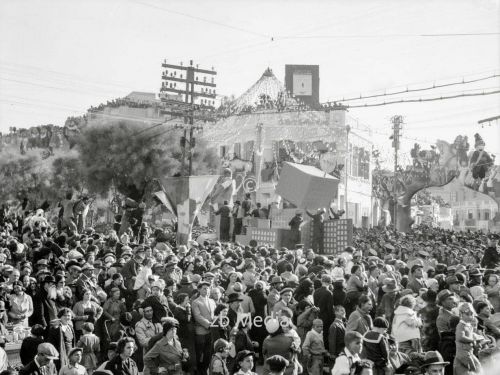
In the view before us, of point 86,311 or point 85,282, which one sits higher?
point 85,282

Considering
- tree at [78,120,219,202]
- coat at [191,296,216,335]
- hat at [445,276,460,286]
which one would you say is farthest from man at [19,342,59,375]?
tree at [78,120,219,202]

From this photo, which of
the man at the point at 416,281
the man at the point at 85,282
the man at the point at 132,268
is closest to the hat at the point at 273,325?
the man at the point at 85,282

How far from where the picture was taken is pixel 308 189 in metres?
21.1

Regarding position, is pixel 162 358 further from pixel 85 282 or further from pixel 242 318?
pixel 85 282

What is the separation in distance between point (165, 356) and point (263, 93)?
48.7 m

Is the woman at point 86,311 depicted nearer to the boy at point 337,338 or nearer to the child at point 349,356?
the boy at point 337,338

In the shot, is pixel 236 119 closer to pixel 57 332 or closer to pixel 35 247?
pixel 35 247

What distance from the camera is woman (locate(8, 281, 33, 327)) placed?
39.7 feet

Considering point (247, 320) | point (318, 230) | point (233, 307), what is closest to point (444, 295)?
point (247, 320)

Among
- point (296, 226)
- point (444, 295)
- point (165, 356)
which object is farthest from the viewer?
point (296, 226)

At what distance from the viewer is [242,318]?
992 centimetres

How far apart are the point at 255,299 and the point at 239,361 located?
12.2 ft

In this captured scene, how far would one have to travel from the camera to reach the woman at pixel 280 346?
8.80 m

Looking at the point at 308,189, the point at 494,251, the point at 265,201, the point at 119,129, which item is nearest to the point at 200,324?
the point at 494,251
